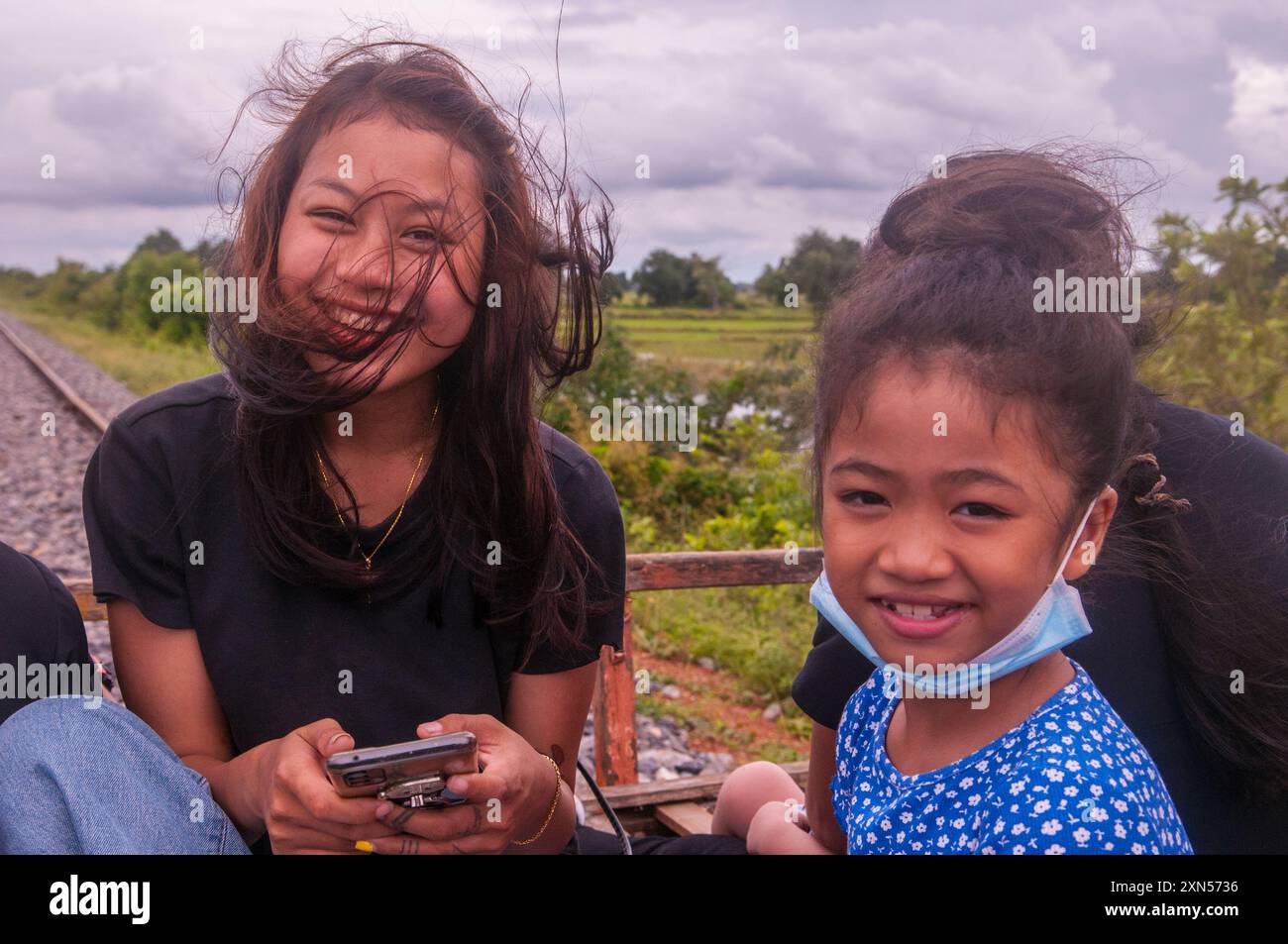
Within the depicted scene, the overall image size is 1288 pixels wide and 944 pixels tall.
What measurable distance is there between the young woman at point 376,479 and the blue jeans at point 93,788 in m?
0.14

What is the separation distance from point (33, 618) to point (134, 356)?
2413 cm

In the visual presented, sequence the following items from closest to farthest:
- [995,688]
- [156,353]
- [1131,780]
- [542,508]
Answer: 1. [1131,780]
2. [995,688]
3. [542,508]
4. [156,353]

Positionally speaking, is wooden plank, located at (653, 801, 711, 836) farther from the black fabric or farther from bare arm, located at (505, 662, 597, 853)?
the black fabric

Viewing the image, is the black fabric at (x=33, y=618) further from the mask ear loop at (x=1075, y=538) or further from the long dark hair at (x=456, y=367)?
the mask ear loop at (x=1075, y=538)

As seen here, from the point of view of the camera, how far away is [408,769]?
1.78 metres

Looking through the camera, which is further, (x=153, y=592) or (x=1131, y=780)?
(x=153, y=592)

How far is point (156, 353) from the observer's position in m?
24.8

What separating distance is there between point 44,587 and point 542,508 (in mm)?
879

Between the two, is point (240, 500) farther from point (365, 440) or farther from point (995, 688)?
point (995, 688)

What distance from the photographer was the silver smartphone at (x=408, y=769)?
1.74 metres

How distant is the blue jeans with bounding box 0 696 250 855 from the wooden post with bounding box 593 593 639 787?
7.14ft
